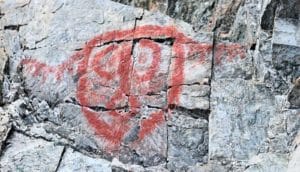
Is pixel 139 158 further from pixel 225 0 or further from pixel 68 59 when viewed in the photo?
pixel 225 0

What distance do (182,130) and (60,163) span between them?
1.07 metres

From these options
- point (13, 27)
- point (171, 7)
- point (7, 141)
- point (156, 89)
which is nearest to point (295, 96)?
point (156, 89)

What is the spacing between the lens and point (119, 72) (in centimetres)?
534

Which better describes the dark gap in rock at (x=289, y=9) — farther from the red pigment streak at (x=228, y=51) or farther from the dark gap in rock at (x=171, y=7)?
the dark gap in rock at (x=171, y=7)

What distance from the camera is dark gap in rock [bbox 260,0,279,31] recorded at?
500 centimetres

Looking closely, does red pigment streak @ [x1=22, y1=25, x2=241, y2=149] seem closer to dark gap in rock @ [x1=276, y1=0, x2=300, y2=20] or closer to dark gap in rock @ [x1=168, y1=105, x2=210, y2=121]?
dark gap in rock @ [x1=168, y1=105, x2=210, y2=121]

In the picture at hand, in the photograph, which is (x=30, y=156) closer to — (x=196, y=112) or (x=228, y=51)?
(x=196, y=112)

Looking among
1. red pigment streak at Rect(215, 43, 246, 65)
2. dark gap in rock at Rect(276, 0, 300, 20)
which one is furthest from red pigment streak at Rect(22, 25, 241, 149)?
dark gap in rock at Rect(276, 0, 300, 20)

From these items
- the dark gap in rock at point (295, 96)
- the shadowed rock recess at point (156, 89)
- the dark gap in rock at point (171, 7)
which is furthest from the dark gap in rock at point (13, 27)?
the dark gap in rock at point (295, 96)

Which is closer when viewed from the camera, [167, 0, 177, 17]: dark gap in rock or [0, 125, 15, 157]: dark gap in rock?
[0, 125, 15, 157]: dark gap in rock

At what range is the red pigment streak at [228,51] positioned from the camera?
5203mm

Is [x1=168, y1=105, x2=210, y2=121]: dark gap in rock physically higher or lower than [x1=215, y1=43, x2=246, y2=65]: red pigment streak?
lower

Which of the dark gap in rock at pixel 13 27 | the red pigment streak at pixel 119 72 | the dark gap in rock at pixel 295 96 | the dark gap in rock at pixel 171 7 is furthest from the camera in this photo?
the dark gap in rock at pixel 13 27

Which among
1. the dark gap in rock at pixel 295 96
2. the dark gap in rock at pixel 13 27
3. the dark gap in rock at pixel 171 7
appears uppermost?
the dark gap in rock at pixel 171 7
